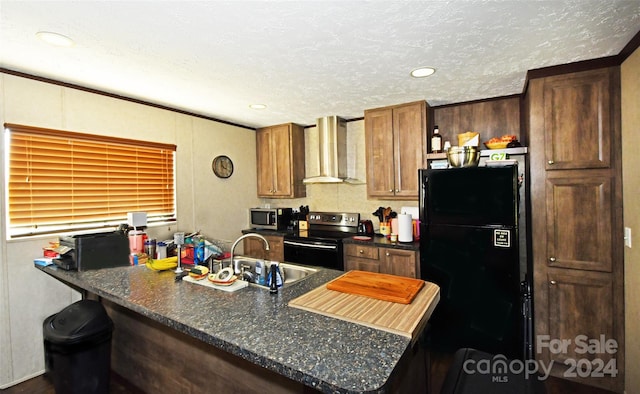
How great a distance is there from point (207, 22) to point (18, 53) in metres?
1.42

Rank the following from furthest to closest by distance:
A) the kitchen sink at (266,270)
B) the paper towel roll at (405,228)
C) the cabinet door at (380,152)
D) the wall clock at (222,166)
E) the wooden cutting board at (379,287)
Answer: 1. the wall clock at (222,166)
2. the cabinet door at (380,152)
3. the paper towel roll at (405,228)
4. the kitchen sink at (266,270)
5. the wooden cutting board at (379,287)

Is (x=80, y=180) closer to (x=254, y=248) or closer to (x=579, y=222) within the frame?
(x=254, y=248)

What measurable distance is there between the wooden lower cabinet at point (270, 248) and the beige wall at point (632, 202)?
309 centimetres

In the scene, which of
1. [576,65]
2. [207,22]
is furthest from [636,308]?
[207,22]

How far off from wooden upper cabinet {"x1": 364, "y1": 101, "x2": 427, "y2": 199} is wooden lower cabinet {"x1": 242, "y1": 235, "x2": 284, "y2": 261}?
4.29ft

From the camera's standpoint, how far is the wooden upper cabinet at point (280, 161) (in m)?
4.05

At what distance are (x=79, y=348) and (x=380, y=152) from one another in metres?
3.01

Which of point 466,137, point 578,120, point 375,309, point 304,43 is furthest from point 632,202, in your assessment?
point 304,43

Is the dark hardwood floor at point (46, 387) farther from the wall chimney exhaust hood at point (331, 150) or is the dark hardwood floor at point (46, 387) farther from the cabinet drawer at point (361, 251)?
the wall chimney exhaust hood at point (331, 150)

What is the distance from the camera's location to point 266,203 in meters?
4.52

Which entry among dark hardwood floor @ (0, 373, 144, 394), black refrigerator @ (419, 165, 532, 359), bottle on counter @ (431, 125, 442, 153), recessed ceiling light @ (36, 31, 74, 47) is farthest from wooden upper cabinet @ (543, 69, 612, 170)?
dark hardwood floor @ (0, 373, 144, 394)

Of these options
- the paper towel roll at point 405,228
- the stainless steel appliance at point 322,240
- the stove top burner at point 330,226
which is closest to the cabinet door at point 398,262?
the paper towel roll at point 405,228

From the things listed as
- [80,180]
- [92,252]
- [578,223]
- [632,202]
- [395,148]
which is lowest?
[92,252]

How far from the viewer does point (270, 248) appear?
12.9ft
